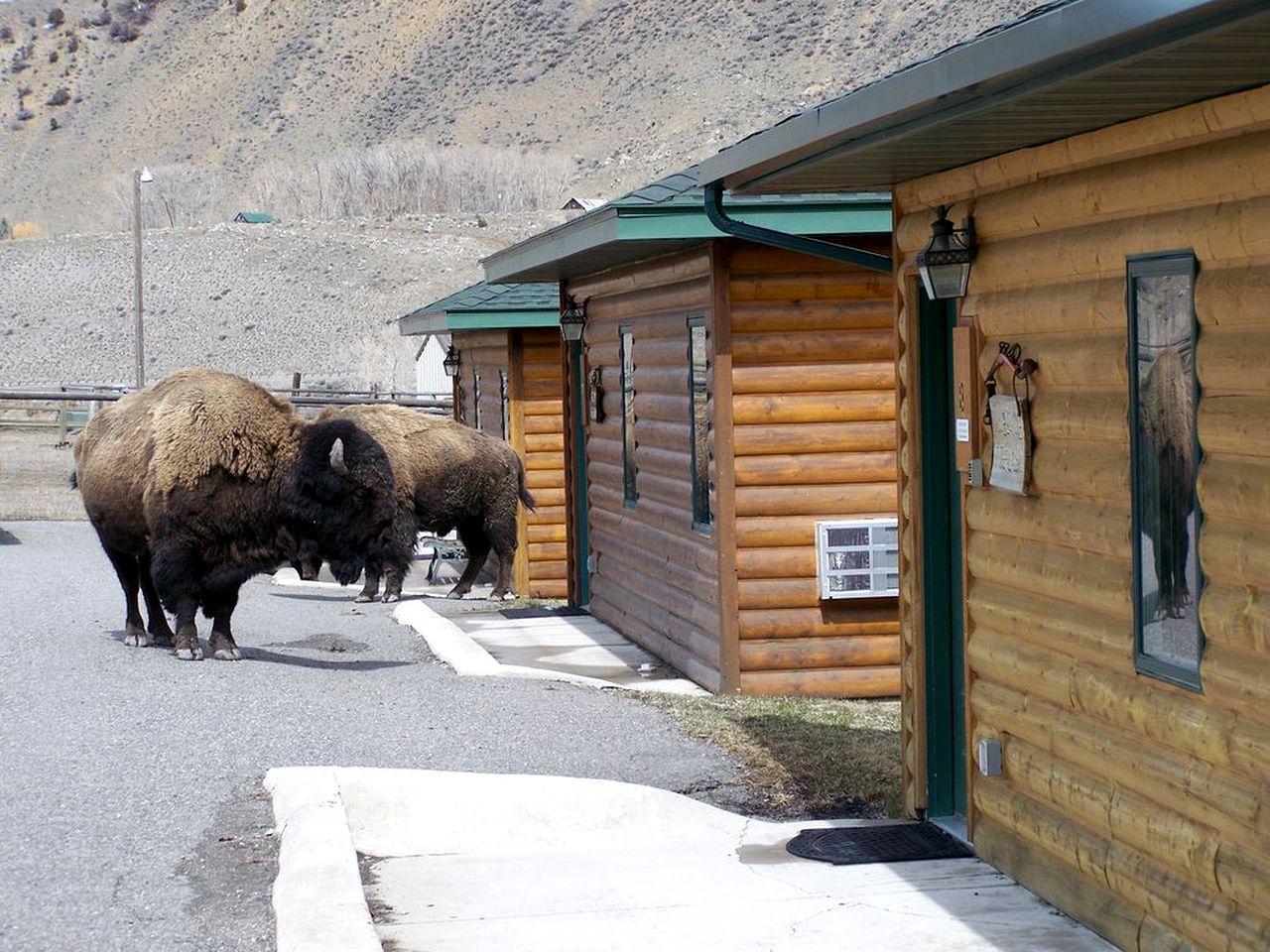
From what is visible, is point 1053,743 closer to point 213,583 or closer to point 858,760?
point 858,760

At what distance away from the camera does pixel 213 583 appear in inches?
498

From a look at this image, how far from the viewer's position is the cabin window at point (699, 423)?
37.3 ft

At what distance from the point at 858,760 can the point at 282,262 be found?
71496 mm

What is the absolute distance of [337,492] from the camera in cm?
1273

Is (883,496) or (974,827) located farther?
(883,496)

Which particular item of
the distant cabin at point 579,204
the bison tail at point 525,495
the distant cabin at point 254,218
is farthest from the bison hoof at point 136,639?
the distant cabin at point 254,218

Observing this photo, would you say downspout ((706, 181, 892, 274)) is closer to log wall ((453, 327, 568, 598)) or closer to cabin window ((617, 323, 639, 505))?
cabin window ((617, 323, 639, 505))

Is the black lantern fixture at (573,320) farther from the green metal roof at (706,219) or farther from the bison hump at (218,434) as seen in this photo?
the green metal roof at (706,219)

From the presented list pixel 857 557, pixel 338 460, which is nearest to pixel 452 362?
pixel 338 460

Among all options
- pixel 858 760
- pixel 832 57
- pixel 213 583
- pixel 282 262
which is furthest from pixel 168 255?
pixel 858 760

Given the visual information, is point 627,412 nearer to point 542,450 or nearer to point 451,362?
point 542,450

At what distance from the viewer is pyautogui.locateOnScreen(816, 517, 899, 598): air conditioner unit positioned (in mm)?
10992

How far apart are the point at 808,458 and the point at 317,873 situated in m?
5.72

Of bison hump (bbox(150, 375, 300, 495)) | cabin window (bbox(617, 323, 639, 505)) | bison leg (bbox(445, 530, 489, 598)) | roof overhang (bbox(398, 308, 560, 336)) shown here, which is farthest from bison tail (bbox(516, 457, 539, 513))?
bison hump (bbox(150, 375, 300, 495))
